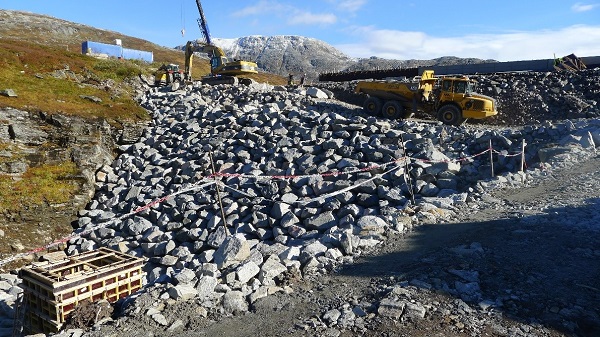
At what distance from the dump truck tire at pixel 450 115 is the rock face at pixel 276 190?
8.30 ft

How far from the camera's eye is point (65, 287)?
6.26 meters

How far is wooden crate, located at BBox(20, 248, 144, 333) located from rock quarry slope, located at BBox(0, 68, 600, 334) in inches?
30.3

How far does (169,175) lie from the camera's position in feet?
47.3

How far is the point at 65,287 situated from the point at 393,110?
15.9 meters

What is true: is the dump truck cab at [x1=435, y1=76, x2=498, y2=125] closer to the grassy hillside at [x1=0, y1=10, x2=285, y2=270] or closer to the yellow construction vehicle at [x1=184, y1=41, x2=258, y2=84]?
the yellow construction vehicle at [x1=184, y1=41, x2=258, y2=84]

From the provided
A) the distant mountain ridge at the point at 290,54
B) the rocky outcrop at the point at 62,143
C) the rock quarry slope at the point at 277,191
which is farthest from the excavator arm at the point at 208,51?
the distant mountain ridge at the point at 290,54

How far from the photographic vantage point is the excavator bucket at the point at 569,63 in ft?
97.1

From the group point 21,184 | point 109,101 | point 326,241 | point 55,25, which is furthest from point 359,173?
point 55,25

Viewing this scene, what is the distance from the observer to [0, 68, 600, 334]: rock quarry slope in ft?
22.6

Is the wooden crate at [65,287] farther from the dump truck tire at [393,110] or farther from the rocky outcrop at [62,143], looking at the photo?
the dump truck tire at [393,110]

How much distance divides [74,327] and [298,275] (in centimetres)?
324

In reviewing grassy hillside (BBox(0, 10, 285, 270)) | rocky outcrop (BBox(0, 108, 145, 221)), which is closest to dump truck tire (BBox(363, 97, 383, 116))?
grassy hillside (BBox(0, 10, 285, 270))

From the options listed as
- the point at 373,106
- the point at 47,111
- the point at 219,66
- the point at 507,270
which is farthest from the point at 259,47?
the point at 507,270

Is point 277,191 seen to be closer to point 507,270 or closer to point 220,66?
point 507,270
